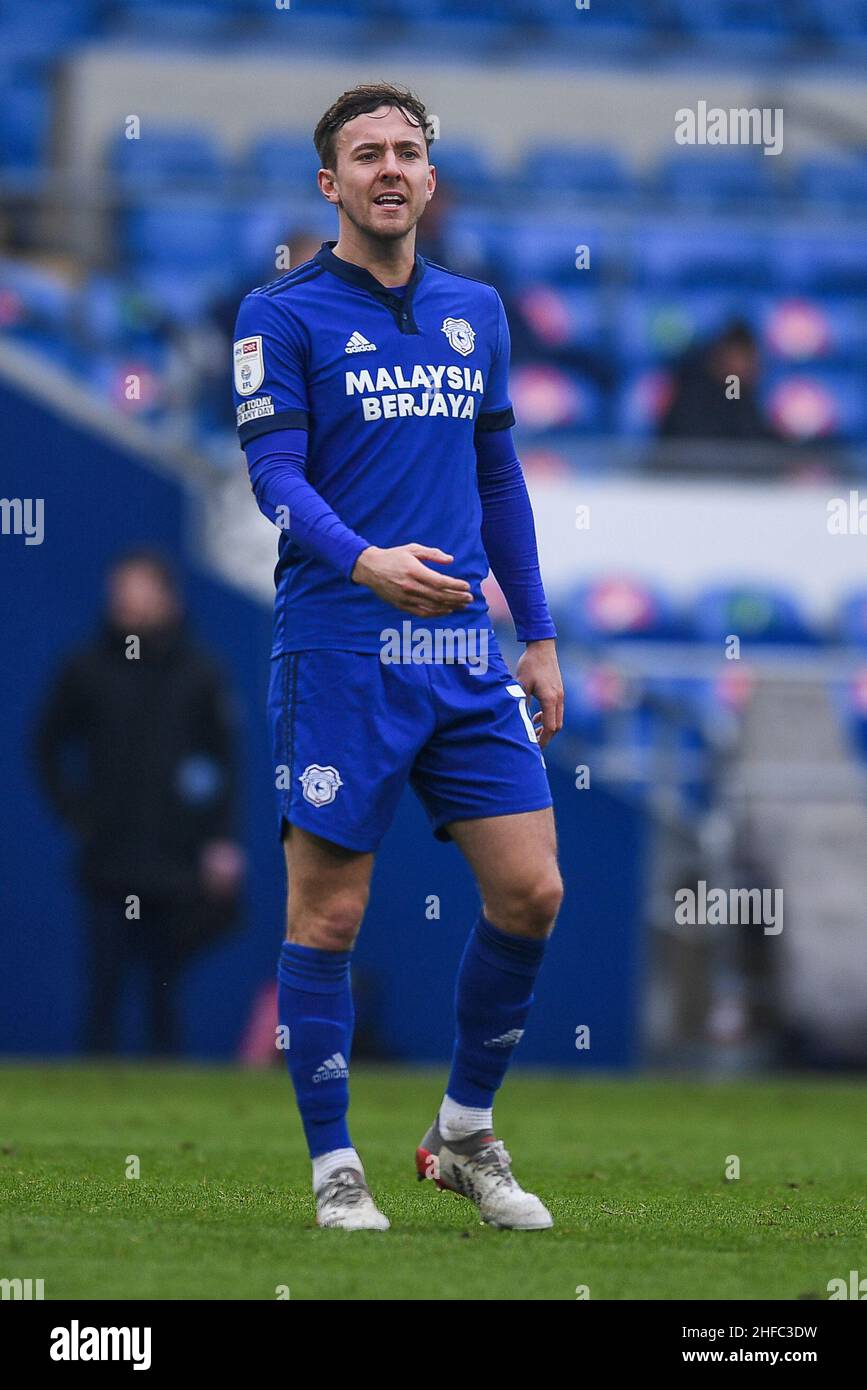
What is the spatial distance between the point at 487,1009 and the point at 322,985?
1.24ft

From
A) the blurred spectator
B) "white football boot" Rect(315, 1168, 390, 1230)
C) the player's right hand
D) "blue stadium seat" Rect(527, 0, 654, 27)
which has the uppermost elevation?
"blue stadium seat" Rect(527, 0, 654, 27)

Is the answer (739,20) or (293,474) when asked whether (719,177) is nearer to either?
(739,20)

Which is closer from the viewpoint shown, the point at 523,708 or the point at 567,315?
the point at 523,708

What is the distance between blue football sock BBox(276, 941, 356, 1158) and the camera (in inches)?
182

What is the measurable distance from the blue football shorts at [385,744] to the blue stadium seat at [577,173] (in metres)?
9.87

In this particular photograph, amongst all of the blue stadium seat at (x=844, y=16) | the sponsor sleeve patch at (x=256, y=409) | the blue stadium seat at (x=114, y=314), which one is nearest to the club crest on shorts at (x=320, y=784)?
the sponsor sleeve patch at (x=256, y=409)

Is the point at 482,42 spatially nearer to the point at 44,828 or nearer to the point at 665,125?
the point at 665,125

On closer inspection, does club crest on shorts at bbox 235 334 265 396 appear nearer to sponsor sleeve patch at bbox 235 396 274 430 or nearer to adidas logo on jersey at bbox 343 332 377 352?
sponsor sleeve patch at bbox 235 396 274 430

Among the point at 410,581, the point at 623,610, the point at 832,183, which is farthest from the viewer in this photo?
the point at 832,183

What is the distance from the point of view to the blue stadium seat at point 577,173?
14250 mm

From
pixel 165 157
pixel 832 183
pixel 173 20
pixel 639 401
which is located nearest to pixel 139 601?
pixel 639 401

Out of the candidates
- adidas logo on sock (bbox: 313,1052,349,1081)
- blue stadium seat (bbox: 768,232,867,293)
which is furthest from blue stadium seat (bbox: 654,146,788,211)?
adidas logo on sock (bbox: 313,1052,349,1081)

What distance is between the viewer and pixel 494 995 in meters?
4.79

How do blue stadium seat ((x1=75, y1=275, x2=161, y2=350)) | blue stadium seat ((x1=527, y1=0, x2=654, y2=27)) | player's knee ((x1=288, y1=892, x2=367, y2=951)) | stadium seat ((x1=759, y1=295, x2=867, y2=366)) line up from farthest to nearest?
blue stadium seat ((x1=527, y1=0, x2=654, y2=27)), stadium seat ((x1=759, y1=295, x2=867, y2=366)), blue stadium seat ((x1=75, y1=275, x2=161, y2=350)), player's knee ((x1=288, y1=892, x2=367, y2=951))
